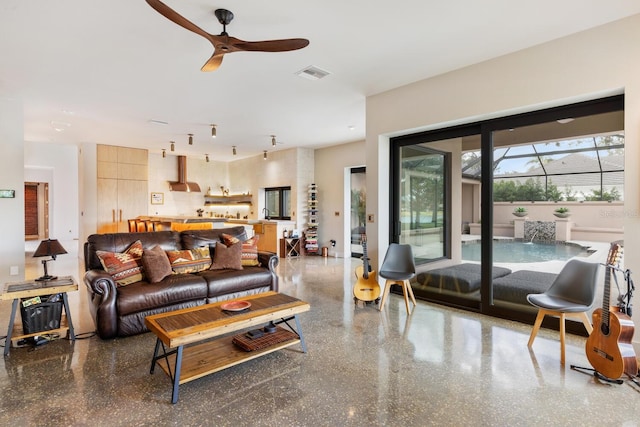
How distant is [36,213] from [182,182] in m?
4.53

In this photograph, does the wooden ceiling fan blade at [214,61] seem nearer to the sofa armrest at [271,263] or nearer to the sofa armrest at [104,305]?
the sofa armrest at [104,305]

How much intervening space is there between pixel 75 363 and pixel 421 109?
4.40 meters

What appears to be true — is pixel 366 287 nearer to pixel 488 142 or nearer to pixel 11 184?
pixel 488 142

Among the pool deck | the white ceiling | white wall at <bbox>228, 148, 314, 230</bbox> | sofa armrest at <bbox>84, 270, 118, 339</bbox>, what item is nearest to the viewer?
the white ceiling

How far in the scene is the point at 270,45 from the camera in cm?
260

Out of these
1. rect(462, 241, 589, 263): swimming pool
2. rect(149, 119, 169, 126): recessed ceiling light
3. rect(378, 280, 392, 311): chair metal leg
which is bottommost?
rect(378, 280, 392, 311): chair metal leg

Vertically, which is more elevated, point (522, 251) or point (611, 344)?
point (522, 251)

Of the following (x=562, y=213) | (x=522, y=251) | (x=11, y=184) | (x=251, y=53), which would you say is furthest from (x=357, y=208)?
(x=11, y=184)

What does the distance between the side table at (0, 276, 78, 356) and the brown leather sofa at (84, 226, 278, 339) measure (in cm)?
21

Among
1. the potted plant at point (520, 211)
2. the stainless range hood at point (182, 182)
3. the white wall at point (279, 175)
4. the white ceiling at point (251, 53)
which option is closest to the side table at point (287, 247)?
the white wall at point (279, 175)

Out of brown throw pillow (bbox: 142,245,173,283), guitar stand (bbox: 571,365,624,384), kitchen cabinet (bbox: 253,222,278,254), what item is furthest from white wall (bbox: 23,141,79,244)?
guitar stand (bbox: 571,365,624,384)

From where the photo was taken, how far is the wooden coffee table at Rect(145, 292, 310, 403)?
2.22 metres

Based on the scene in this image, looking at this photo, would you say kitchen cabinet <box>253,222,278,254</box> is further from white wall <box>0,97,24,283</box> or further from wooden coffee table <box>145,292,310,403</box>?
wooden coffee table <box>145,292,310,403</box>

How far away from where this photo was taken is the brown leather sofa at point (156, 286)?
3164 mm
